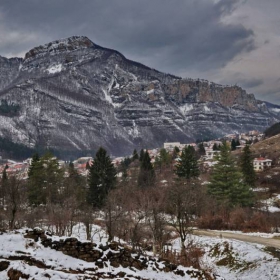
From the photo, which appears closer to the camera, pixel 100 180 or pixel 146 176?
pixel 100 180

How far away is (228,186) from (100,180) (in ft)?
75.4

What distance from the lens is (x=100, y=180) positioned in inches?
2431

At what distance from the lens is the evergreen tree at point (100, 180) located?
5997 centimetres

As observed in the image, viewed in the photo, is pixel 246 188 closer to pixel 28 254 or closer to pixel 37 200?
pixel 37 200

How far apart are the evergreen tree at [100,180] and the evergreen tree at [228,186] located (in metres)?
Result: 18.6

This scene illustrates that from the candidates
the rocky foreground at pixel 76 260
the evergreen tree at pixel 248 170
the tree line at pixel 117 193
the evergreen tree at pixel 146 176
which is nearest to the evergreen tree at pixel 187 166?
the tree line at pixel 117 193

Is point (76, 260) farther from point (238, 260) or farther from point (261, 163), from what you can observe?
point (261, 163)

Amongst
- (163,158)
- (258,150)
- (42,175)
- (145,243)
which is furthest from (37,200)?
(258,150)

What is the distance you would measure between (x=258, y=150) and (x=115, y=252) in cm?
13577

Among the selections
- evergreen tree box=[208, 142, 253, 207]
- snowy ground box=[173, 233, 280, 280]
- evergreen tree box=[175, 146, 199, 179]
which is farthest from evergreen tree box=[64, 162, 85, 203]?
evergreen tree box=[208, 142, 253, 207]

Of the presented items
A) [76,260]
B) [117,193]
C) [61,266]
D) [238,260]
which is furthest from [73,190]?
[61,266]

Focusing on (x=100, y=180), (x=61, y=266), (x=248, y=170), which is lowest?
(x=61, y=266)

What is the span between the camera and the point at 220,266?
28.2 metres

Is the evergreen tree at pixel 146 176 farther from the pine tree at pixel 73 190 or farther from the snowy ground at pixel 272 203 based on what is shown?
the snowy ground at pixel 272 203
